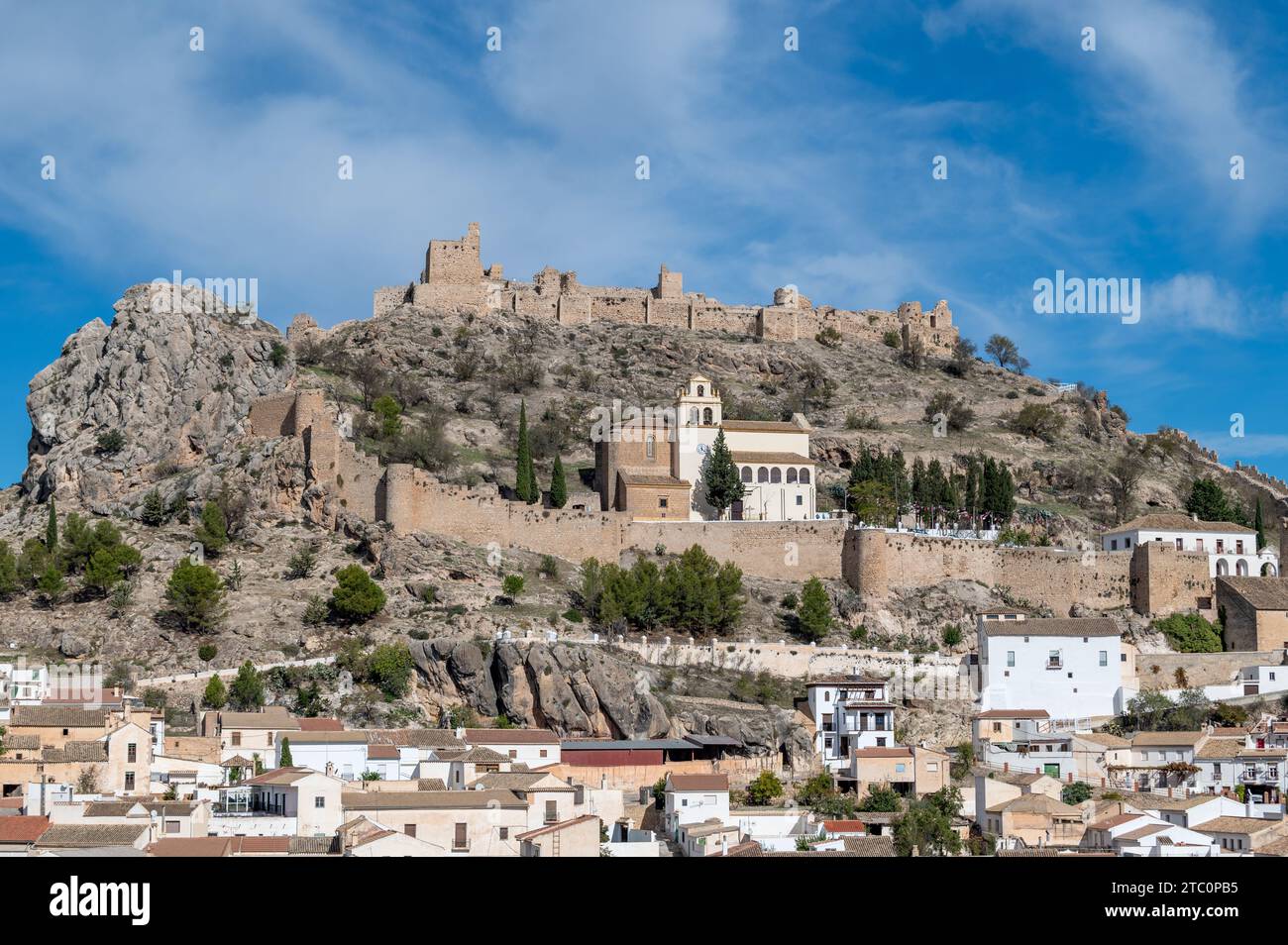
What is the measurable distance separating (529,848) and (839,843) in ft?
23.8

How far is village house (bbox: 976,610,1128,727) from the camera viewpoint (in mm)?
45844

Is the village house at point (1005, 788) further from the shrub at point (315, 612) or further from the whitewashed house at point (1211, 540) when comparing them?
the shrub at point (315, 612)

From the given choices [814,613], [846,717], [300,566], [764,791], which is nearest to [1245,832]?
[764,791]

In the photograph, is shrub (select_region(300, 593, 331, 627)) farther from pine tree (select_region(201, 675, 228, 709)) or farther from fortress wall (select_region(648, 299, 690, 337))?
fortress wall (select_region(648, 299, 690, 337))

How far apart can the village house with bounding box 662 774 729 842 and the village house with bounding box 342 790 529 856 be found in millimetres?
4836

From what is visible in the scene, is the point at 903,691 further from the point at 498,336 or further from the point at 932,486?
the point at 498,336

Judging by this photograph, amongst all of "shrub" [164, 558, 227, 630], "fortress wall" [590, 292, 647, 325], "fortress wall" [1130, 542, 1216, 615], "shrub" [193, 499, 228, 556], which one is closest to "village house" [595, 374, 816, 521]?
"fortress wall" [1130, 542, 1216, 615]

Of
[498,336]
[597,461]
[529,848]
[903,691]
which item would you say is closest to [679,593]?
[903,691]

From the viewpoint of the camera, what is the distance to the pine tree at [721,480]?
5347 cm

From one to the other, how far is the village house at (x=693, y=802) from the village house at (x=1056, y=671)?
14003 mm

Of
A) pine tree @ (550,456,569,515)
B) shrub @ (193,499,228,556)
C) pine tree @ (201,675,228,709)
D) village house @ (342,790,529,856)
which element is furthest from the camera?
pine tree @ (550,456,569,515)

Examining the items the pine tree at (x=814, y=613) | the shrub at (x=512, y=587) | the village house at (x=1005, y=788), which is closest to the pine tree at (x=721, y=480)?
the pine tree at (x=814, y=613)

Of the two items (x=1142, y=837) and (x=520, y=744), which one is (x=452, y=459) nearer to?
(x=520, y=744)
